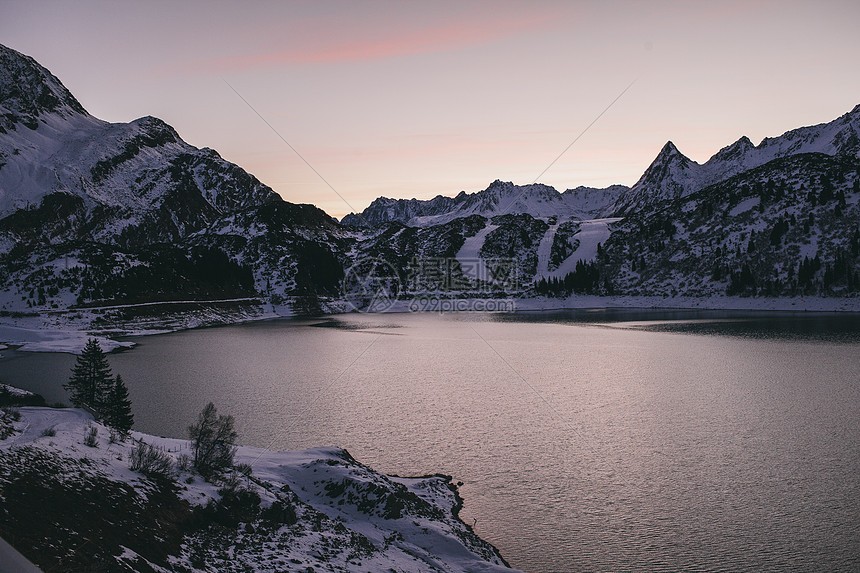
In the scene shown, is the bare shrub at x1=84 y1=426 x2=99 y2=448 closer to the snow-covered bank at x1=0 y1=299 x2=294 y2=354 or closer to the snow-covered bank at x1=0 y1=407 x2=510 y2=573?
the snow-covered bank at x1=0 y1=407 x2=510 y2=573

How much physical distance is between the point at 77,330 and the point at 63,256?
5908 cm

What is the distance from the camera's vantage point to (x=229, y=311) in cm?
17675

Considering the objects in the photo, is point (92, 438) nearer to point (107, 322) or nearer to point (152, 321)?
point (107, 322)

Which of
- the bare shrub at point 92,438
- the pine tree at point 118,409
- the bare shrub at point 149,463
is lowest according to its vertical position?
the pine tree at point 118,409

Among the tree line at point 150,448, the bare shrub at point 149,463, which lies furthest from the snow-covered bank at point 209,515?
the tree line at point 150,448

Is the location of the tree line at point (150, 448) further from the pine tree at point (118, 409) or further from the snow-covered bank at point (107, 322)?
the snow-covered bank at point (107, 322)

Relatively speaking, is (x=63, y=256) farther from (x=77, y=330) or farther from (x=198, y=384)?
(x=198, y=384)

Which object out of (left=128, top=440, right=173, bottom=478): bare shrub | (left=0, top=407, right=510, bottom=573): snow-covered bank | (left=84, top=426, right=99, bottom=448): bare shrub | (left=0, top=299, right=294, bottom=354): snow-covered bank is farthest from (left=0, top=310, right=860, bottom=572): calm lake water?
(left=84, top=426, right=99, bottom=448): bare shrub

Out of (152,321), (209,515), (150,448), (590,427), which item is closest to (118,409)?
(150,448)

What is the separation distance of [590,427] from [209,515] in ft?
106

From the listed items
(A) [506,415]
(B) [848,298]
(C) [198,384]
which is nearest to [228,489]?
(A) [506,415]

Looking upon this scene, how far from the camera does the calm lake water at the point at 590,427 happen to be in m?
25.3

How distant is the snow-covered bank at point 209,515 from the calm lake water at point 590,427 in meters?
3.95

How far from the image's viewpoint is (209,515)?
65.8 feet
